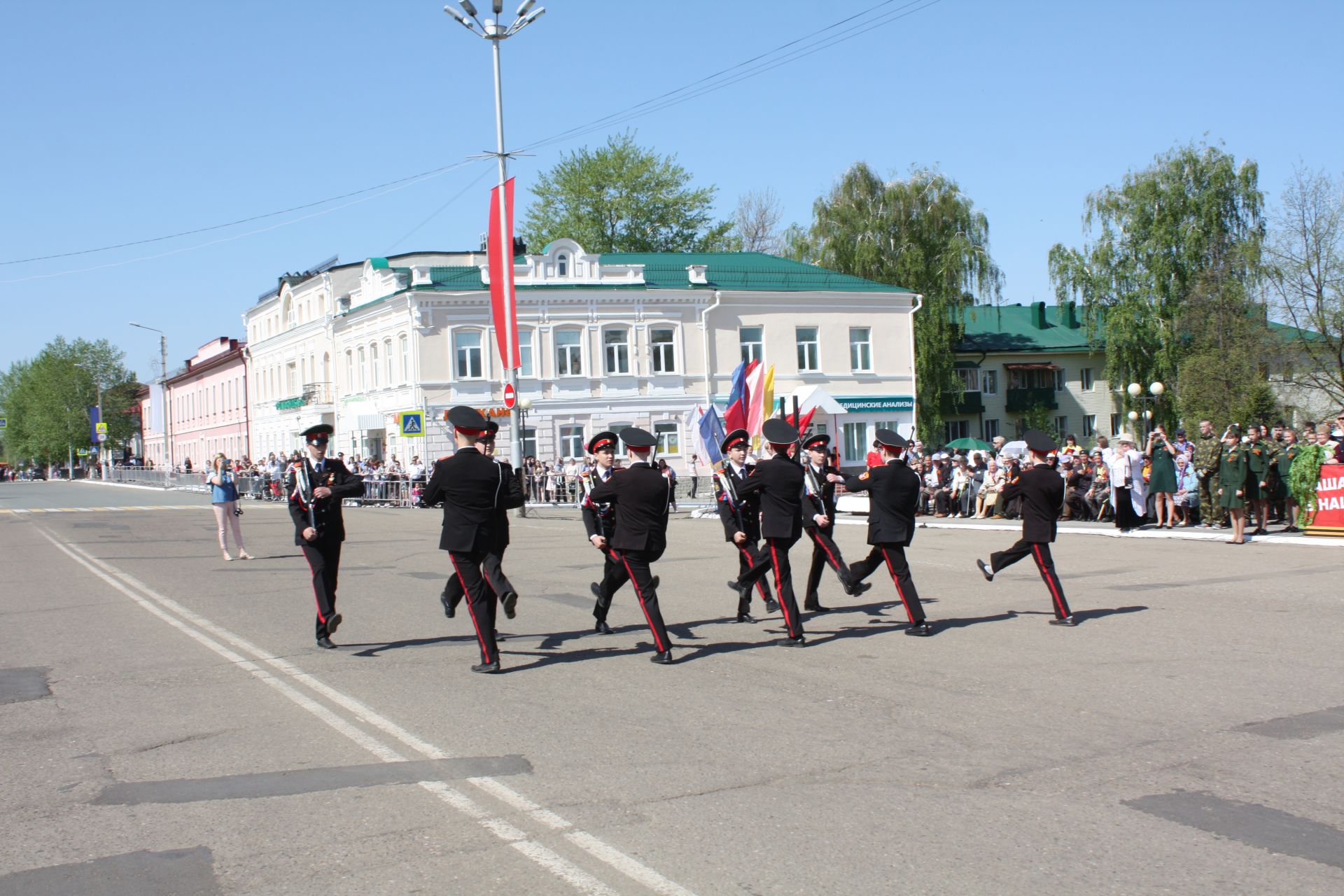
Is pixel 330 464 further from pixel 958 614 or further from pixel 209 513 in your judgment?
pixel 209 513

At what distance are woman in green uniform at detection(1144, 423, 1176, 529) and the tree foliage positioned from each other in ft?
337

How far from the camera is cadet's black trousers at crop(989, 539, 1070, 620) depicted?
10555 mm

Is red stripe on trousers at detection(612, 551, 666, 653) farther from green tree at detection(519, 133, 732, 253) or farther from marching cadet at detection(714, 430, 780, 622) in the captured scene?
green tree at detection(519, 133, 732, 253)

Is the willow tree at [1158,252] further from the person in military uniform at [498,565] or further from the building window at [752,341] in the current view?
the person in military uniform at [498,565]

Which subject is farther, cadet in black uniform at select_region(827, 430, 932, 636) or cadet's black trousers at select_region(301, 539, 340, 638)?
cadet in black uniform at select_region(827, 430, 932, 636)

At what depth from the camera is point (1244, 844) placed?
16.0 feet

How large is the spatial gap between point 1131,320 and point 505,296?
3174 centimetres

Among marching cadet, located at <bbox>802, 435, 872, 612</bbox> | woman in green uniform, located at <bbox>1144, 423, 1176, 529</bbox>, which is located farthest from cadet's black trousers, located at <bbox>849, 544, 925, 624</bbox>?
woman in green uniform, located at <bbox>1144, 423, 1176, 529</bbox>

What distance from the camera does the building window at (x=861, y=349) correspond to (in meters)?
50.4

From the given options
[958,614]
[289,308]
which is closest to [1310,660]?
[958,614]

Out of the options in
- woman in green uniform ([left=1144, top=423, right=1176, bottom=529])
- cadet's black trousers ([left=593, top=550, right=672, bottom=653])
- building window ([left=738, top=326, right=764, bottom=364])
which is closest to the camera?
cadet's black trousers ([left=593, top=550, right=672, bottom=653])

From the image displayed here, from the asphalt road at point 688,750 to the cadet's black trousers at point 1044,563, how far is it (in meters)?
0.28

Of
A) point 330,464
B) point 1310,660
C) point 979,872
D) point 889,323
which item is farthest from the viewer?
point 889,323

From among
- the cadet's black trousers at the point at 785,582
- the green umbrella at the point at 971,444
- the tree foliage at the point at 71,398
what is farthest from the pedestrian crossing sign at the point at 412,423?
the tree foliage at the point at 71,398
